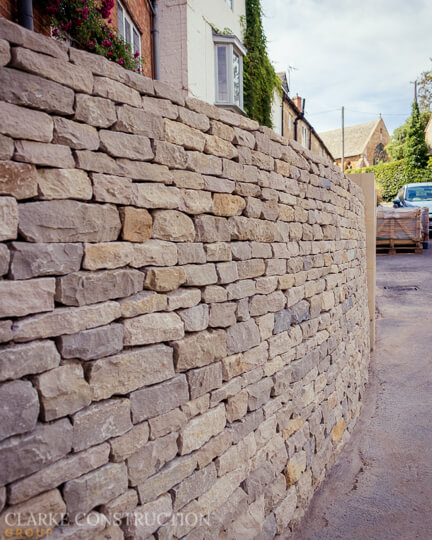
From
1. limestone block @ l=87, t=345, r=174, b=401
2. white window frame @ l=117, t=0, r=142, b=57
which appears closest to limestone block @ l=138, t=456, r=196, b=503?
limestone block @ l=87, t=345, r=174, b=401

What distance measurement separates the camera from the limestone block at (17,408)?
158 centimetres

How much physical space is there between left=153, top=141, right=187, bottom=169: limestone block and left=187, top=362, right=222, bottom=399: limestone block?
116 cm

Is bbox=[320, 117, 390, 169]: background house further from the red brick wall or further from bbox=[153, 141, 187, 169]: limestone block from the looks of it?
bbox=[153, 141, 187, 169]: limestone block

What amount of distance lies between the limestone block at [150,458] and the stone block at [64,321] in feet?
2.24

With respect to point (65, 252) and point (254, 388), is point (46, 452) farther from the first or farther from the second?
point (254, 388)

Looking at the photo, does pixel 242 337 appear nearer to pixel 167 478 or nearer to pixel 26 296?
pixel 167 478

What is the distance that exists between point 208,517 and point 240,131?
2.42 meters

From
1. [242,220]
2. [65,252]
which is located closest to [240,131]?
[242,220]

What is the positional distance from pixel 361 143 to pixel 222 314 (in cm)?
3906

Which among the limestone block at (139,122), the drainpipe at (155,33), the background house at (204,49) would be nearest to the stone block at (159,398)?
the limestone block at (139,122)

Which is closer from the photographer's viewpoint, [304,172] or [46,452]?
[46,452]

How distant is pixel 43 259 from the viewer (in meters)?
1.72

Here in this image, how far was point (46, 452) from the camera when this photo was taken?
5.52 ft

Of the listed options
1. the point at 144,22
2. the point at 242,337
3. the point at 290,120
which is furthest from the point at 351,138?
the point at 242,337
